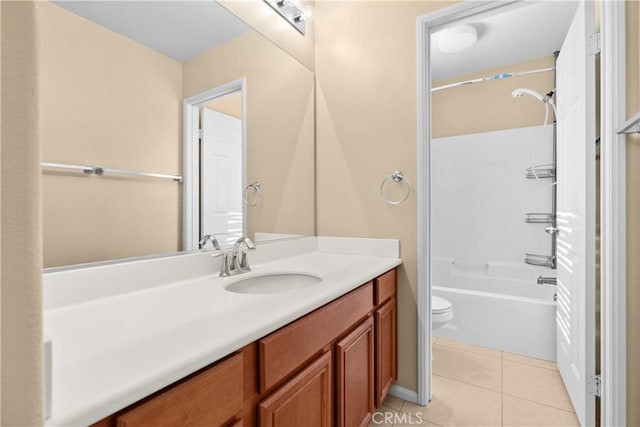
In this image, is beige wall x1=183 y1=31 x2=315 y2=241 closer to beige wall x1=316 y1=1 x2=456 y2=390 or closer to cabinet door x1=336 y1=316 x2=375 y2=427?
beige wall x1=316 y1=1 x2=456 y2=390

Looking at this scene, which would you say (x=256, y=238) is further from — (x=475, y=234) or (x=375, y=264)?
(x=475, y=234)

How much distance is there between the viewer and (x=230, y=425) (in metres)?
0.68

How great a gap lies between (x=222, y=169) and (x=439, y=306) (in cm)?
164

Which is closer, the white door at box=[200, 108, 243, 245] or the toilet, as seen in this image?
the white door at box=[200, 108, 243, 245]

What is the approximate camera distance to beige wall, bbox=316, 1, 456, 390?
1.67 metres

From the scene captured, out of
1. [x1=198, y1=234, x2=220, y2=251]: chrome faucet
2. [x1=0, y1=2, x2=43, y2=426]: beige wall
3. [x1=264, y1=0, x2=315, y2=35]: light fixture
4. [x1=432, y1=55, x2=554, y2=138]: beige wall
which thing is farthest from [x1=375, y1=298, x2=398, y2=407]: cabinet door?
[x1=432, y1=55, x2=554, y2=138]: beige wall

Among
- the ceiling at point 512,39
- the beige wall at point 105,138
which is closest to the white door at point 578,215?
the ceiling at point 512,39

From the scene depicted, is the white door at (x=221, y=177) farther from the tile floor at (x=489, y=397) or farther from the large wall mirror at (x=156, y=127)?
the tile floor at (x=489, y=397)

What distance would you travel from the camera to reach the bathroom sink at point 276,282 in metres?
1.31

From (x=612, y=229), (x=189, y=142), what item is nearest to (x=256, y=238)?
(x=189, y=142)

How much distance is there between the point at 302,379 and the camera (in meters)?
0.91

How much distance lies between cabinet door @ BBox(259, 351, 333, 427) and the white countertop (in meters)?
0.20

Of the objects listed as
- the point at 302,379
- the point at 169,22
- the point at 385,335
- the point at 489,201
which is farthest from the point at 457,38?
the point at 302,379

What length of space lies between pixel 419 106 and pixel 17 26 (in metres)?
1.59
